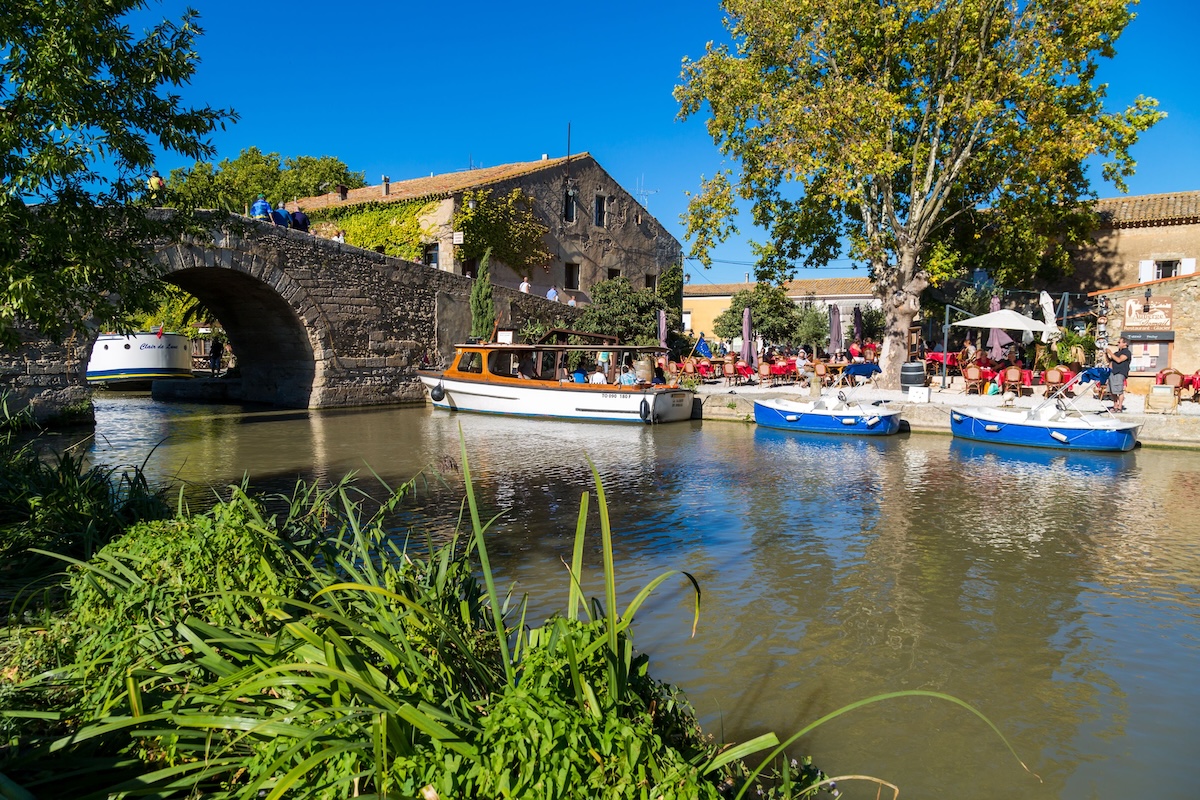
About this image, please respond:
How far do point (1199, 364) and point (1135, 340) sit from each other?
1339 millimetres

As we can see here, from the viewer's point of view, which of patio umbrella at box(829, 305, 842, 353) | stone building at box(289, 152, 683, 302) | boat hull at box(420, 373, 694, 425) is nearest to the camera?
boat hull at box(420, 373, 694, 425)

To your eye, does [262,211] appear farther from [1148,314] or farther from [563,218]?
[1148,314]

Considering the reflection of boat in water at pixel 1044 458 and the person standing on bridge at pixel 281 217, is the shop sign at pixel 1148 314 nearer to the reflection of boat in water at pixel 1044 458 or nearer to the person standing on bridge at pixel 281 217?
the reflection of boat in water at pixel 1044 458

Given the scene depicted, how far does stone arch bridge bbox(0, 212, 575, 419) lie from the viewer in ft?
54.6

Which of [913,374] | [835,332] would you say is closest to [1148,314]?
[913,374]

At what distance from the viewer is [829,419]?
46.3ft

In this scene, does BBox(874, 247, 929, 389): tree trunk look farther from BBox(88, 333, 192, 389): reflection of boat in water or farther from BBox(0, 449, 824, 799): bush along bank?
BBox(88, 333, 192, 389): reflection of boat in water

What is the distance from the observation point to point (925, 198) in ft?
58.4

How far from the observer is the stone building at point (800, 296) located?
129 ft

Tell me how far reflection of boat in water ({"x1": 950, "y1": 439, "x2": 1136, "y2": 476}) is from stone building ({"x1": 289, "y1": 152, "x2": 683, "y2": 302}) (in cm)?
1540

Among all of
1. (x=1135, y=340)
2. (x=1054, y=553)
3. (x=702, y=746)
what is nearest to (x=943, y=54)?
(x=1135, y=340)

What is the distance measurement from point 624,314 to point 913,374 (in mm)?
9097

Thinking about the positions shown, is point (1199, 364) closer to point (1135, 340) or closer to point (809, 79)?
point (1135, 340)

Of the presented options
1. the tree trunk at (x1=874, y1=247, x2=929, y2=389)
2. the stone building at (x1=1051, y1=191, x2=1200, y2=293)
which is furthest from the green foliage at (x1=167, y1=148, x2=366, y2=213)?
the stone building at (x1=1051, y1=191, x2=1200, y2=293)
